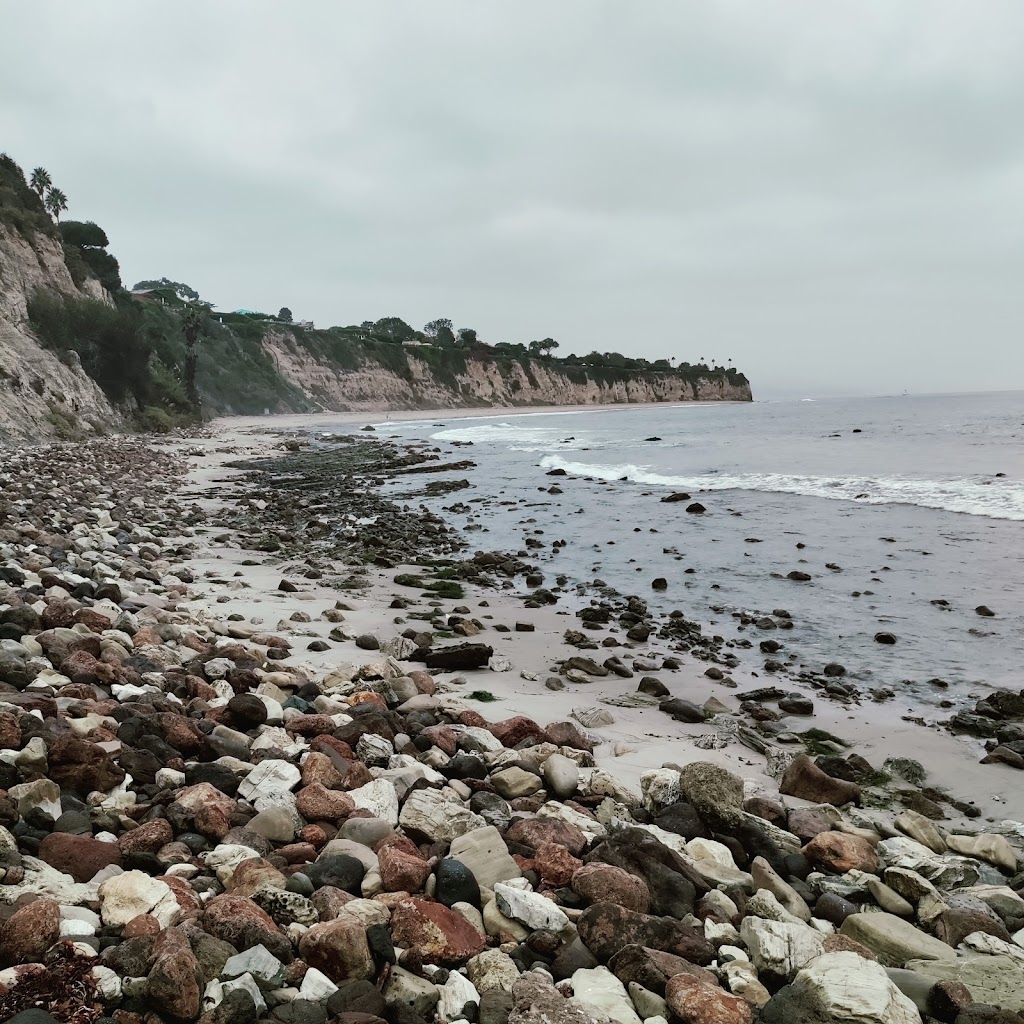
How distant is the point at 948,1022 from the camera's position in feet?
9.11

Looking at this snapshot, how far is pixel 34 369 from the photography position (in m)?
30.8

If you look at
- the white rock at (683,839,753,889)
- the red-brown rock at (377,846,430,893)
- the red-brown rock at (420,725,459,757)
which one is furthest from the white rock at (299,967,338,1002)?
the red-brown rock at (420,725,459,757)

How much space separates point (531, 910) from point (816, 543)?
13657 millimetres

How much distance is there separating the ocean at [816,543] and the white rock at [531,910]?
5859 mm

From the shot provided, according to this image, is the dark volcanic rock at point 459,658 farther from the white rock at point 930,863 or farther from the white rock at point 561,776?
the white rock at point 930,863

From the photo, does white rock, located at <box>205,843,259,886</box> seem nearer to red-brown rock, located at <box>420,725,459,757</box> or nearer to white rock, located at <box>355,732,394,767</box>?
white rock, located at <box>355,732,394,767</box>

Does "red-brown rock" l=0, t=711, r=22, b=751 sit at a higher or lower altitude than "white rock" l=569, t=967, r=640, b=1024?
higher

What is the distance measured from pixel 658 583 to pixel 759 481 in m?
15.5

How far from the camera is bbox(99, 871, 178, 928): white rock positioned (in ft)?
8.81

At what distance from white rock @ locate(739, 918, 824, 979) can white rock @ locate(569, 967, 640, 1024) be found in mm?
637

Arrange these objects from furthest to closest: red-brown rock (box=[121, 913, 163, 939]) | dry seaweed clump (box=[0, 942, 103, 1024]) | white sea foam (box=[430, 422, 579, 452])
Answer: white sea foam (box=[430, 422, 579, 452])
red-brown rock (box=[121, 913, 163, 939])
dry seaweed clump (box=[0, 942, 103, 1024])

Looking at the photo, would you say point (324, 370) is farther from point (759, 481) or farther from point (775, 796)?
point (775, 796)

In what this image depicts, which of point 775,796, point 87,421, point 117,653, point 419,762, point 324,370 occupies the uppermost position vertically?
point 324,370

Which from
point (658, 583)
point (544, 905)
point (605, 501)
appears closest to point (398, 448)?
point (605, 501)
